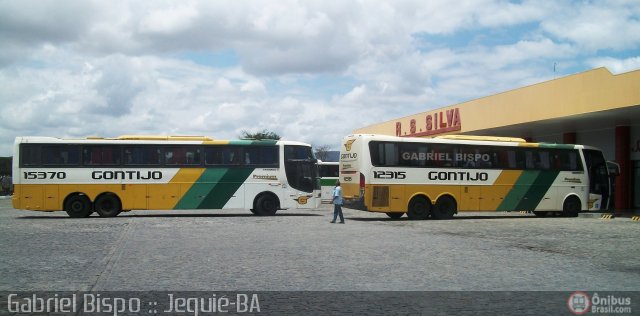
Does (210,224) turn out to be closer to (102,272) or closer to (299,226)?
(299,226)

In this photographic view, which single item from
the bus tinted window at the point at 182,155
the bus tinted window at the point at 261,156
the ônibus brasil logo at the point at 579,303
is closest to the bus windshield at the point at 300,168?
the bus tinted window at the point at 261,156

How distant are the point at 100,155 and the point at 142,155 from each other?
1495mm

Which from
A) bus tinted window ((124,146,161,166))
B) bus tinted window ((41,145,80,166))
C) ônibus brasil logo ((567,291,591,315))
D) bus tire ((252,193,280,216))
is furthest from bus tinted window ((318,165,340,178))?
ônibus brasil logo ((567,291,591,315))

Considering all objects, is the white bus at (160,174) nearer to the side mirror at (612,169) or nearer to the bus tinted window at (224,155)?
the bus tinted window at (224,155)

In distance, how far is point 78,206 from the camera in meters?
23.2

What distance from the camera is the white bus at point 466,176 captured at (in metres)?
22.0

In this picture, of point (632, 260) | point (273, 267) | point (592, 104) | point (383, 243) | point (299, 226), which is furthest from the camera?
point (592, 104)

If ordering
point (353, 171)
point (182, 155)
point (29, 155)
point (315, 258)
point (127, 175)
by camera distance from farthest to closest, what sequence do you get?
point (182, 155), point (127, 175), point (29, 155), point (353, 171), point (315, 258)

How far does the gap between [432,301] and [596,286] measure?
8.81ft

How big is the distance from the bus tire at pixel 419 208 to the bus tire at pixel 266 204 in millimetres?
5446

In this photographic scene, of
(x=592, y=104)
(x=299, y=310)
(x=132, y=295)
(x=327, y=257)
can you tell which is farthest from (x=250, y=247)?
(x=592, y=104)

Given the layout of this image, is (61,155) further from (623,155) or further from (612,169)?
(623,155)

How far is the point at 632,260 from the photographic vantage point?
1173cm

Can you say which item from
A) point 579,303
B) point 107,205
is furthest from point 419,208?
point 579,303
